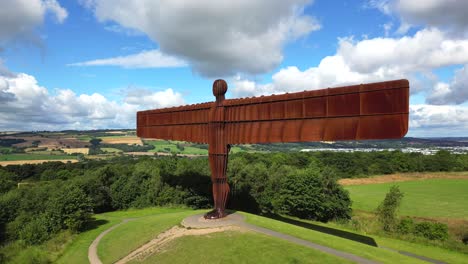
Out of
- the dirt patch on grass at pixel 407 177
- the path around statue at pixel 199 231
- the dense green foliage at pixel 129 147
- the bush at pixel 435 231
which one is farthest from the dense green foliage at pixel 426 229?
the dense green foliage at pixel 129 147

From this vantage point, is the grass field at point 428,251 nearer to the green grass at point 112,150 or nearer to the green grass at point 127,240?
the green grass at point 127,240

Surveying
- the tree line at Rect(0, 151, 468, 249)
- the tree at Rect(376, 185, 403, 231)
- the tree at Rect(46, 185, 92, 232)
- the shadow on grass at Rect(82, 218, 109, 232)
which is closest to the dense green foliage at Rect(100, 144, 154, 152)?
the tree line at Rect(0, 151, 468, 249)

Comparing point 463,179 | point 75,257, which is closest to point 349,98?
point 75,257

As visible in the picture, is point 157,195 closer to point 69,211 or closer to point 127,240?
point 69,211

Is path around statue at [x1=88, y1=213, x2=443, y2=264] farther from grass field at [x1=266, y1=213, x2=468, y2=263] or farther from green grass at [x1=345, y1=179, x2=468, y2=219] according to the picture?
green grass at [x1=345, y1=179, x2=468, y2=219]

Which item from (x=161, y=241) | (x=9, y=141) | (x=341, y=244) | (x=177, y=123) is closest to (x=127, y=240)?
(x=161, y=241)

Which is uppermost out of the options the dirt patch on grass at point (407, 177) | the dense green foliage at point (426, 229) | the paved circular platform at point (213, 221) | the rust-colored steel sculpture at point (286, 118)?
the rust-colored steel sculpture at point (286, 118)

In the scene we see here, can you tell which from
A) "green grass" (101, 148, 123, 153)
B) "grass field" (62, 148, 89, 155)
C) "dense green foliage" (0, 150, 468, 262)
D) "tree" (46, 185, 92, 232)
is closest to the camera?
"tree" (46, 185, 92, 232)
